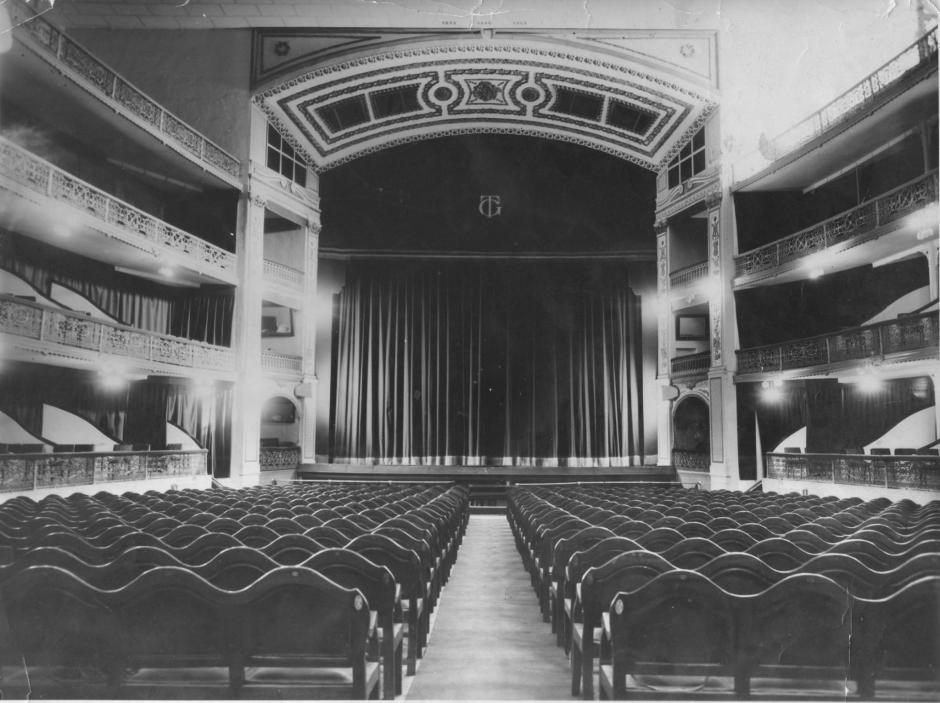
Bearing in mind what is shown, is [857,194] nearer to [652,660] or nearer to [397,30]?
[397,30]

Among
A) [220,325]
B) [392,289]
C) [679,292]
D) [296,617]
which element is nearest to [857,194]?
[679,292]

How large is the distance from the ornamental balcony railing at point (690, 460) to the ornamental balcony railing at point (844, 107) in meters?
6.10

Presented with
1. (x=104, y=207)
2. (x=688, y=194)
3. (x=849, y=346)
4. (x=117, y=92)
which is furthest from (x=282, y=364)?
(x=849, y=346)

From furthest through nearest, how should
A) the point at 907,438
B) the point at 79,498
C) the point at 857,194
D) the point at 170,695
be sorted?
the point at 857,194
the point at 907,438
the point at 79,498
the point at 170,695

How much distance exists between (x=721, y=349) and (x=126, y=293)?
12.4 metres

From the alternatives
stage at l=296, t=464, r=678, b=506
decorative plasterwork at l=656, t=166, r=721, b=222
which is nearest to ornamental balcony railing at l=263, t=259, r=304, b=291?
stage at l=296, t=464, r=678, b=506

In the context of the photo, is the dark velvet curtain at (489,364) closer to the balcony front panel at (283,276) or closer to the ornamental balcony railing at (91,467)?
the balcony front panel at (283,276)

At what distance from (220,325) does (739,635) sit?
14763 mm

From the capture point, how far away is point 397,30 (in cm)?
1516

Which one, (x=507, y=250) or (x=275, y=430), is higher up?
(x=507, y=250)

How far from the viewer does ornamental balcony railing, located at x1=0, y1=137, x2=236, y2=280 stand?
9.92m

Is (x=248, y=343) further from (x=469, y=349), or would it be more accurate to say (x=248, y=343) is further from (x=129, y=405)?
(x=469, y=349)

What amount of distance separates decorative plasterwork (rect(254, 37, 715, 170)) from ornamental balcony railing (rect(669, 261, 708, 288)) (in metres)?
2.89

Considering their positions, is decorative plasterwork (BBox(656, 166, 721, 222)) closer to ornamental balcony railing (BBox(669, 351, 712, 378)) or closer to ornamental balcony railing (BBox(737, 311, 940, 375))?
ornamental balcony railing (BBox(669, 351, 712, 378))
